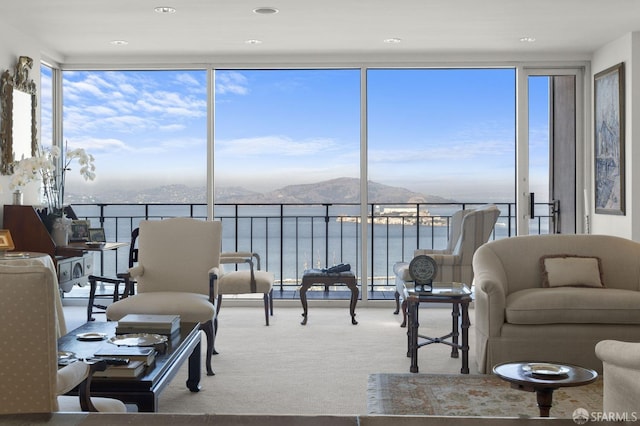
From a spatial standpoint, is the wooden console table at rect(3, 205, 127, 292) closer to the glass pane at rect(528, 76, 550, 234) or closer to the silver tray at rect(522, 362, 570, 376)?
the silver tray at rect(522, 362, 570, 376)

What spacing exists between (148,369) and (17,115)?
3.76m

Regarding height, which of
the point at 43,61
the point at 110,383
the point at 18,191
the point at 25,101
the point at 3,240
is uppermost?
the point at 43,61

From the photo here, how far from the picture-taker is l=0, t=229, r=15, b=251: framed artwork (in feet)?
16.7

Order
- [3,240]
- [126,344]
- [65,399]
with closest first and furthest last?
1. [65,399]
2. [126,344]
3. [3,240]

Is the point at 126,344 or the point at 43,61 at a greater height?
the point at 43,61

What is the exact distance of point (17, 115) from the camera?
6035 millimetres

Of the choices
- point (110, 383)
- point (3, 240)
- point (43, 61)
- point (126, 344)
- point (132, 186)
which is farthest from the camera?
point (132, 186)

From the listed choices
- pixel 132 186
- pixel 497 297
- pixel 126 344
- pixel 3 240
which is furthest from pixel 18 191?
pixel 132 186

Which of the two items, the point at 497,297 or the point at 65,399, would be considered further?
the point at 497,297

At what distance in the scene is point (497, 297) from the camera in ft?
14.9

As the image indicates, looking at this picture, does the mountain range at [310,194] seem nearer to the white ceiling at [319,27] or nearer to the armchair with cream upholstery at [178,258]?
the white ceiling at [319,27]

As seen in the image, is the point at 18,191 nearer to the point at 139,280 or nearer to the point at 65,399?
the point at 139,280

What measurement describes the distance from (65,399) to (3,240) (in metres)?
2.96

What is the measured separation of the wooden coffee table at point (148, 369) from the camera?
2932mm
